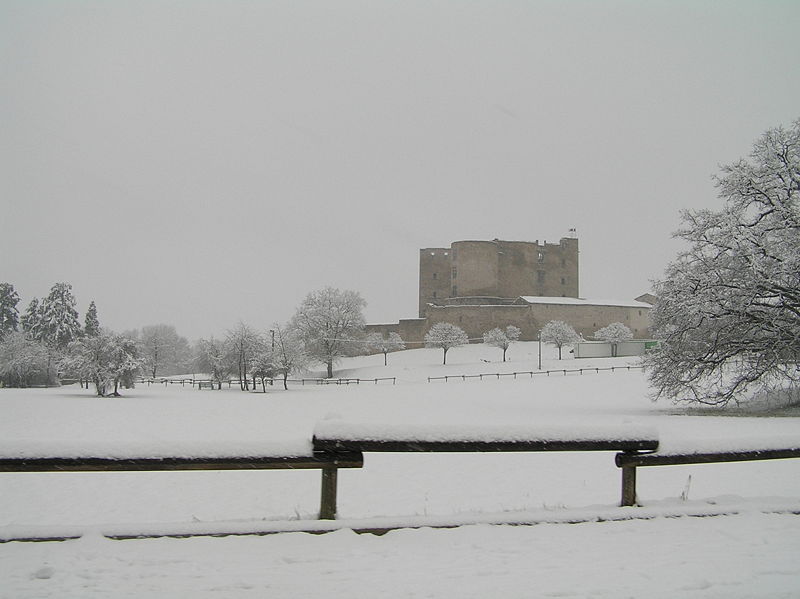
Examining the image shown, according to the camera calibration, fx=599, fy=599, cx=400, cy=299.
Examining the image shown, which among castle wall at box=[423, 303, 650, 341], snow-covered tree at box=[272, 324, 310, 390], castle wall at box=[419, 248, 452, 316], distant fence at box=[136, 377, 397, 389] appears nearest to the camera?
snow-covered tree at box=[272, 324, 310, 390]

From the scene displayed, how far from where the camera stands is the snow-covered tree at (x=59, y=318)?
4931cm

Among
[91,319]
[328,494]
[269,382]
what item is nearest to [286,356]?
[269,382]

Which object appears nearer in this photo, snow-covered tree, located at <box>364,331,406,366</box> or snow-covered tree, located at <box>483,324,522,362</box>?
snow-covered tree, located at <box>483,324,522,362</box>

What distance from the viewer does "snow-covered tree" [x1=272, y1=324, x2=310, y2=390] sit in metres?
52.4

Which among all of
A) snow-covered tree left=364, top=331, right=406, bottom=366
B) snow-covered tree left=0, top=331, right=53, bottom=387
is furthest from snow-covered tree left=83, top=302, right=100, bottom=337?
snow-covered tree left=364, top=331, right=406, bottom=366

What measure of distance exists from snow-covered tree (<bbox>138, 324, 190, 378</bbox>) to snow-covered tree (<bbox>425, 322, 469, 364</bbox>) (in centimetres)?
3328

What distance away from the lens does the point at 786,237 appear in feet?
61.9

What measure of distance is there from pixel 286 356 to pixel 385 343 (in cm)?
2315

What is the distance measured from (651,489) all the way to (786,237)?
13671mm

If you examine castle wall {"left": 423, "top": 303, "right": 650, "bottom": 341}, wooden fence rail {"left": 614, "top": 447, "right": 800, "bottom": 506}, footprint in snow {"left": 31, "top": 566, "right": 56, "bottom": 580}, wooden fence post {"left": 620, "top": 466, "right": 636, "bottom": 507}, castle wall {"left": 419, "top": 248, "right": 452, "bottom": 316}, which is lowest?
footprint in snow {"left": 31, "top": 566, "right": 56, "bottom": 580}

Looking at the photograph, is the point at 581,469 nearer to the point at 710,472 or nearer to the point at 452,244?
the point at 710,472

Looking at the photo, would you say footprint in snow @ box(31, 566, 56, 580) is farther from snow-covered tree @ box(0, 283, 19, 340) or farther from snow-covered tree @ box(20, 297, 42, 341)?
snow-covered tree @ box(20, 297, 42, 341)

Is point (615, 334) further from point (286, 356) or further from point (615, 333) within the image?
point (286, 356)

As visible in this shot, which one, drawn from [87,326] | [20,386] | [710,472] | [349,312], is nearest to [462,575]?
[710,472]
